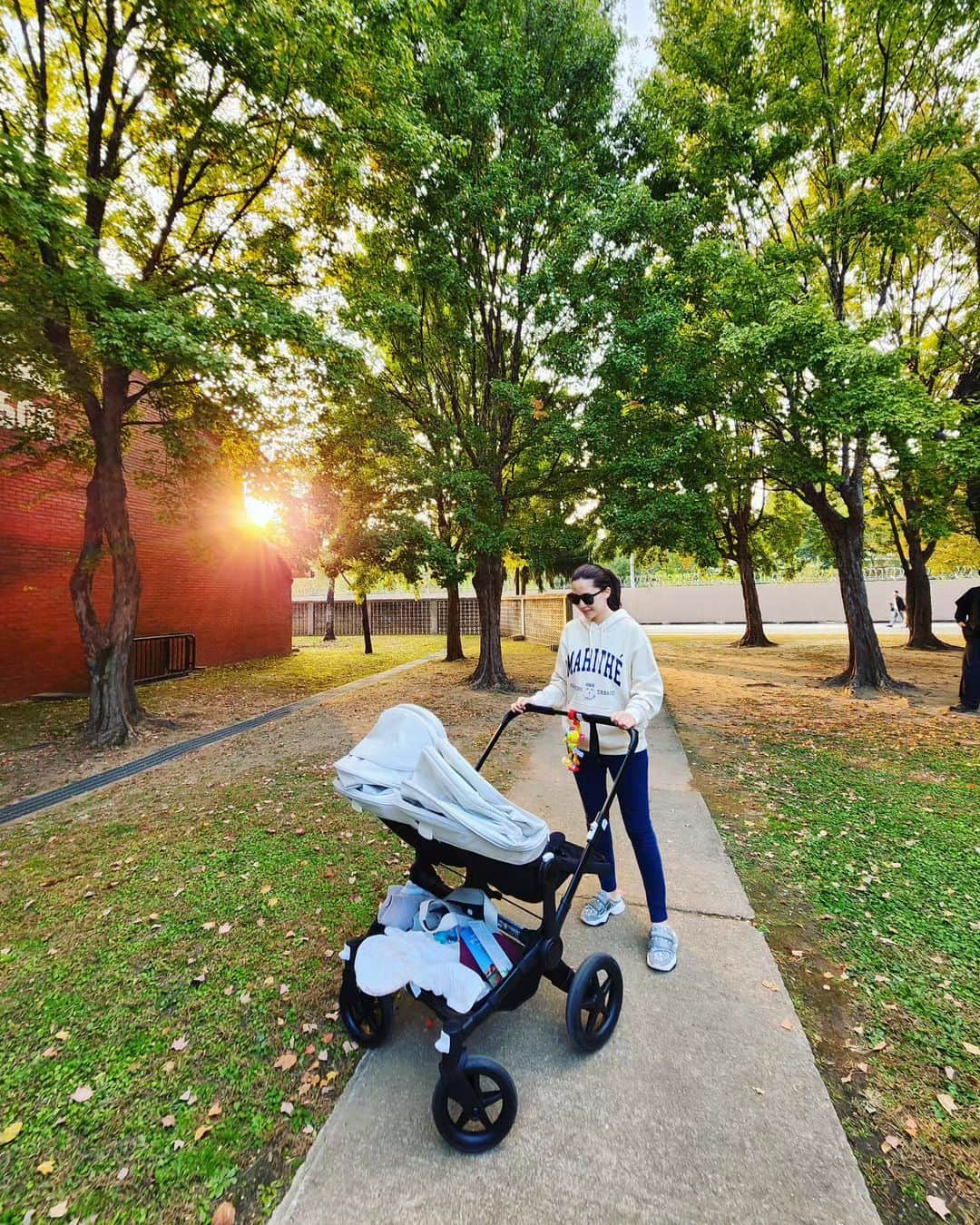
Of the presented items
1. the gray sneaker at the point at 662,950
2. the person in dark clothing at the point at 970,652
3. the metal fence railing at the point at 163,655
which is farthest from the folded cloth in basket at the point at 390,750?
the metal fence railing at the point at 163,655

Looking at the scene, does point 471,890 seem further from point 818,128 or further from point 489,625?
point 818,128

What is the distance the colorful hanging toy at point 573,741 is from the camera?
253 centimetres

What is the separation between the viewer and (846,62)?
8086 mm

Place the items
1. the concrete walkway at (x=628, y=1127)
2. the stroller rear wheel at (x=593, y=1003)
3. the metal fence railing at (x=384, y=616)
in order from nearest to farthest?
1. the concrete walkway at (x=628, y=1127)
2. the stroller rear wheel at (x=593, y=1003)
3. the metal fence railing at (x=384, y=616)

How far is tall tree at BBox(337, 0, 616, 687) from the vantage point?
7.52m

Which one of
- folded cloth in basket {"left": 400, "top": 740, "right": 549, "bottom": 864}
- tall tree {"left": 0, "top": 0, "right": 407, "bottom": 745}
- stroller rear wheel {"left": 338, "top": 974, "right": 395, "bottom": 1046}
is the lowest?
stroller rear wheel {"left": 338, "top": 974, "right": 395, "bottom": 1046}

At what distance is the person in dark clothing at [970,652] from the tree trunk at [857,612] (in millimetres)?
1755

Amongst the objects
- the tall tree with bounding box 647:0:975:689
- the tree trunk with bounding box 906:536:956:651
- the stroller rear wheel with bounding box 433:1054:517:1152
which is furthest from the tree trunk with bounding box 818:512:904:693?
the stroller rear wheel with bounding box 433:1054:517:1152

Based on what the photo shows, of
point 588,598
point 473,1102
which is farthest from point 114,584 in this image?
point 473,1102

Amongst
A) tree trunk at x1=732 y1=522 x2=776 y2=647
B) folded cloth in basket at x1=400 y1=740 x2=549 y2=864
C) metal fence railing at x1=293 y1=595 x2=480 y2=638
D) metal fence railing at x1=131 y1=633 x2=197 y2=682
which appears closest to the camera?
folded cloth in basket at x1=400 y1=740 x2=549 y2=864

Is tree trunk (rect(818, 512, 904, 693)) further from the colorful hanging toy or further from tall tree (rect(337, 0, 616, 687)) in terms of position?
the colorful hanging toy

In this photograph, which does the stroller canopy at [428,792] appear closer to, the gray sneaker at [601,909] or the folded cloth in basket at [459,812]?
the folded cloth in basket at [459,812]

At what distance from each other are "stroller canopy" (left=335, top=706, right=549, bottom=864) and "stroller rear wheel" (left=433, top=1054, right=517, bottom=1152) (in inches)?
23.5

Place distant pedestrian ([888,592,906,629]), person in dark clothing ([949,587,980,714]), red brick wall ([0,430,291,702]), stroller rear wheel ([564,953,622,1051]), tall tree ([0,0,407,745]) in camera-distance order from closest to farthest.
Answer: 1. stroller rear wheel ([564,953,622,1051])
2. tall tree ([0,0,407,745])
3. person in dark clothing ([949,587,980,714])
4. red brick wall ([0,430,291,702])
5. distant pedestrian ([888,592,906,629])
